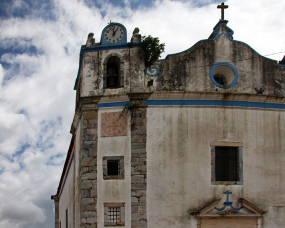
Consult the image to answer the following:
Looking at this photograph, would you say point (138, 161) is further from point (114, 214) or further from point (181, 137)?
point (114, 214)

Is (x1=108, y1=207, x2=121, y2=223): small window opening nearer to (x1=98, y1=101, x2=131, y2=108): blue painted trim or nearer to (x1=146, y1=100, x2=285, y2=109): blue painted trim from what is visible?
(x1=98, y1=101, x2=131, y2=108): blue painted trim

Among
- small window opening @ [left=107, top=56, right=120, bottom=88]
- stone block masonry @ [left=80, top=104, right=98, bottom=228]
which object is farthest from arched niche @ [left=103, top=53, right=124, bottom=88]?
stone block masonry @ [left=80, top=104, right=98, bottom=228]

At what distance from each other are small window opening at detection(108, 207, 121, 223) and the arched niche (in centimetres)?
435

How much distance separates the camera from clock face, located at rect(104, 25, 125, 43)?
16.1 meters

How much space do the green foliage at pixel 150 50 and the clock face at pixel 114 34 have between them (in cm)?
97

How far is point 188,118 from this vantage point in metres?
15.1

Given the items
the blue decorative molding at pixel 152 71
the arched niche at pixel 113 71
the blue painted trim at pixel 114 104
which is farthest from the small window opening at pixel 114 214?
the blue decorative molding at pixel 152 71

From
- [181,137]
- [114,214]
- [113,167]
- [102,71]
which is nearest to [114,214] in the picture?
[114,214]

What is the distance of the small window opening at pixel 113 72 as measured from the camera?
15.9m

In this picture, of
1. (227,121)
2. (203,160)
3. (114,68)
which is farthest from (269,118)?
(114,68)

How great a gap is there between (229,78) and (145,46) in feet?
10.9

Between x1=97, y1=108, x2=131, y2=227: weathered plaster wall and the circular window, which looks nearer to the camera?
x1=97, y1=108, x2=131, y2=227: weathered plaster wall

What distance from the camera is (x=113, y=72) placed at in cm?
1606

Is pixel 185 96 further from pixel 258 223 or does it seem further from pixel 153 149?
pixel 258 223
